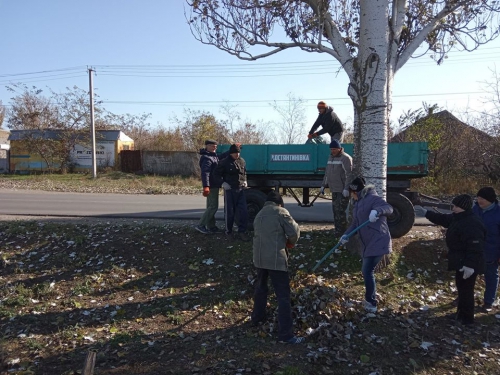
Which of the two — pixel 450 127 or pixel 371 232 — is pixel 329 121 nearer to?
pixel 371 232

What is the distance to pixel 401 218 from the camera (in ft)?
24.7

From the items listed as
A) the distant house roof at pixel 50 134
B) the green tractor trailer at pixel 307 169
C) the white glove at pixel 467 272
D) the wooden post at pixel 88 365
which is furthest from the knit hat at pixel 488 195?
the distant house roof at pixel 50 134

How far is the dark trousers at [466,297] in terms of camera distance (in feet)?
16.5

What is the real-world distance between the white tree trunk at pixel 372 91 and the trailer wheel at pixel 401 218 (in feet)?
4.56

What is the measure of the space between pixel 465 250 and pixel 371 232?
1.11m

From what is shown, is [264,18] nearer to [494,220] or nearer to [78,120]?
[494,220]

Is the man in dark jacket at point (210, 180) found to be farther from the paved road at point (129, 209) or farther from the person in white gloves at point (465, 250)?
the person in white gloves at point (465, 250)

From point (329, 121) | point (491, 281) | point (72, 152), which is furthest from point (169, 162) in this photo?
point (491, 281)

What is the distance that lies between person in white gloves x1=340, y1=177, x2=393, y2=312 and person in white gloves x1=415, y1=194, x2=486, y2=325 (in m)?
0.77

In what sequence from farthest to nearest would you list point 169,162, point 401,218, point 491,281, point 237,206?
1. point 169,162
2. point 237,206
3. point 401,218
4. point 491,281

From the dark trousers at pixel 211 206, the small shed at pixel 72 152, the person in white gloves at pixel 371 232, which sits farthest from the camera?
the small shed at pixel 72 152

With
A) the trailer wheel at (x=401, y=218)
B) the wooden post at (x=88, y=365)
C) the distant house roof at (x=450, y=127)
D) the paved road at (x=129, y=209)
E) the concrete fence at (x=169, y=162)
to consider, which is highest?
the distant house roof at (x=450, y=127)

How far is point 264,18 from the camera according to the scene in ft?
25.2

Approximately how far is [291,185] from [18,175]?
27548mm
